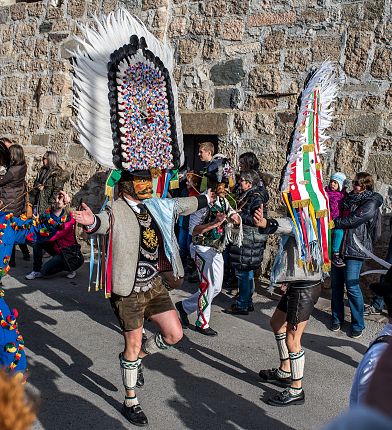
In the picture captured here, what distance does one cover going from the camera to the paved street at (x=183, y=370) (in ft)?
12.4

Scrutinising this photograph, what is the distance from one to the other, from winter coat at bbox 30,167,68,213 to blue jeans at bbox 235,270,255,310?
10.6 feet

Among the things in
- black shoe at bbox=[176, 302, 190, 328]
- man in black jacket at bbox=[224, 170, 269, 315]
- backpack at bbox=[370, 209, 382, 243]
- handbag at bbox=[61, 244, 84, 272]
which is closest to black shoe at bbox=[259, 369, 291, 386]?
black shoe at bbox=[176, 302, 190, 328]

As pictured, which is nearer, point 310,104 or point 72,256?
point 310,104

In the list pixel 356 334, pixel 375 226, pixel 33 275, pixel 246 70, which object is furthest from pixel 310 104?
pixel 33 275

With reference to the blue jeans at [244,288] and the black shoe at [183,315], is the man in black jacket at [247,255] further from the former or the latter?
the black shoe at [183,315]

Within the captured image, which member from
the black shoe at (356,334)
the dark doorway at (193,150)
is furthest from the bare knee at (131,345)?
the dark doorway at (193,150)

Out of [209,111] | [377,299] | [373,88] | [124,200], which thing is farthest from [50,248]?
[373,88]

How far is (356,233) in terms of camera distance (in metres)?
5.60

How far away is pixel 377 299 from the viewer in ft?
A: 20.6

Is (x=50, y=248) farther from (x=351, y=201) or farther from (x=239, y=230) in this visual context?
(x=351, y=201)

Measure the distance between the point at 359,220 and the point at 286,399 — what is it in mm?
2131

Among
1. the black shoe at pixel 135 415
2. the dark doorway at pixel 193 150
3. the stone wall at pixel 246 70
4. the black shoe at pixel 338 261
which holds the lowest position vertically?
the black shoe at pixel 135 415

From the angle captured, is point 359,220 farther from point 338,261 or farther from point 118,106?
point 118,106

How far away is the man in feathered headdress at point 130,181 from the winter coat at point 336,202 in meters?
2.28
